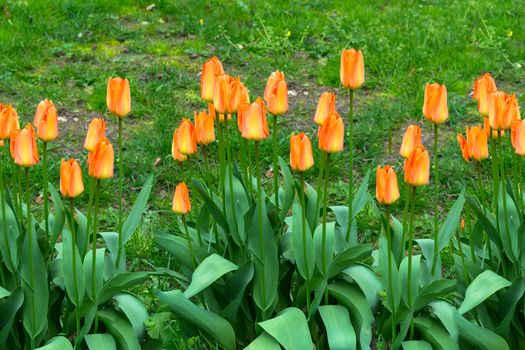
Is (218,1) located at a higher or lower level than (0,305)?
higher

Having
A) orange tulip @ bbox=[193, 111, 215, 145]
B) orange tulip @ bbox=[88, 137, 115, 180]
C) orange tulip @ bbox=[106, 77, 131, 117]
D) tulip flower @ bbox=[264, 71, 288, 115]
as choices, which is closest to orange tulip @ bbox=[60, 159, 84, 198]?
orange tulip @ bbox=[88, 137, 115, 180]

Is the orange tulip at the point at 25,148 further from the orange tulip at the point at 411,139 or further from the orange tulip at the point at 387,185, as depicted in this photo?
the orange tulip at the point at 411,139

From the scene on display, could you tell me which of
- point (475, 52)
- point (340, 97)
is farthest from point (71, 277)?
point (475, 52)

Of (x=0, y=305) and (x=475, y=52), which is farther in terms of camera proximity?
(x=475, y=52)

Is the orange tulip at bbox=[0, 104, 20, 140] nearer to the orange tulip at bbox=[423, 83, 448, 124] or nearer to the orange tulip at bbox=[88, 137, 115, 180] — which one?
the orange tulip at bbox=[88, 137, 115, 180]

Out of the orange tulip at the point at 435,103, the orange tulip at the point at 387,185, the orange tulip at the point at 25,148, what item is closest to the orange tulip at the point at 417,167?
the orange tulip at the point at 387,185

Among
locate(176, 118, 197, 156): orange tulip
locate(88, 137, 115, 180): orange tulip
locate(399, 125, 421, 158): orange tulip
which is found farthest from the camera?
locate(176, 118, 197, 156): orange tulip

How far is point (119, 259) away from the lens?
3.62m

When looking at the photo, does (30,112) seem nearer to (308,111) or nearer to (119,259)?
(308,111)

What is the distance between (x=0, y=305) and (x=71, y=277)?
266mm

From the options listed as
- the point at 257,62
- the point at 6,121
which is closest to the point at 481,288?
the point at 6,121

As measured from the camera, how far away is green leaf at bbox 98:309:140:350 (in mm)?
3381

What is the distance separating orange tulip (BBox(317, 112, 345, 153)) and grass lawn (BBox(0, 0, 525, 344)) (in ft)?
5.82

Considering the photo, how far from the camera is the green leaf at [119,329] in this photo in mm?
3381
